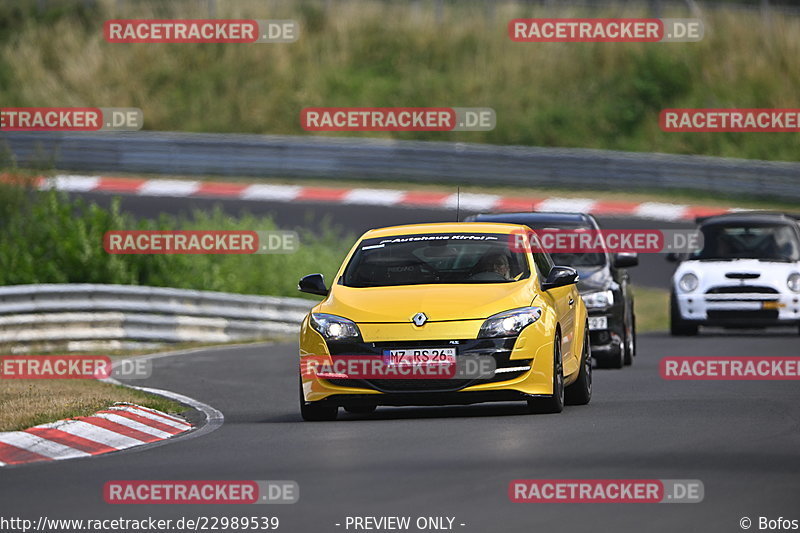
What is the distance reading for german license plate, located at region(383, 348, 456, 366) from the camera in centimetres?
1281

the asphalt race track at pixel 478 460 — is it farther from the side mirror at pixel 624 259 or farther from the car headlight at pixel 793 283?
the car headlight at pixel 793 283

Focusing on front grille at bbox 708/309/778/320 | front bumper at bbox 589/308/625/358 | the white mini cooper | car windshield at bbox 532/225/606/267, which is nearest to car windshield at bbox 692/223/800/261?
the white mini cooper

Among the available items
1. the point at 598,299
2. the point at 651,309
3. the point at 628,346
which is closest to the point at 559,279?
the point at 598,299

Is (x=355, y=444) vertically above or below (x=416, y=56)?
below

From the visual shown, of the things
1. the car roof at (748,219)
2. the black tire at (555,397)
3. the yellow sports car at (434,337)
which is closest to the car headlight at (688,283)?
the car roof at (748,219)

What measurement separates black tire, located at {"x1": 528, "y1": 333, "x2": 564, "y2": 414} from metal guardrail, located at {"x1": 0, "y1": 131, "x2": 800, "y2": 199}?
22.4m

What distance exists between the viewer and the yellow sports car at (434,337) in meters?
12.8

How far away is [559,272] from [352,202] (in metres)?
21.9

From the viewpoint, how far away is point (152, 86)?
4566 centimetres

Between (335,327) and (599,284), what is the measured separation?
19.9ft

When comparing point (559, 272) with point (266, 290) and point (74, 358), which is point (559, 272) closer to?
point (74, 358)

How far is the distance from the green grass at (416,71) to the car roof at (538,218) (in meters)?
22.9

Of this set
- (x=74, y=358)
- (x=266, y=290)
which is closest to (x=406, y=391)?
(x=74, y=358)

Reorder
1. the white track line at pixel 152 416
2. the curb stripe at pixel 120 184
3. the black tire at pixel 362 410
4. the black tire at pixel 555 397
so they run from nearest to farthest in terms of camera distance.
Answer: the black tire at pixel 555 397
the white track line at pixel 152 416
the black tire at pixel 362 410
the curb stripe at pixel 120 184
